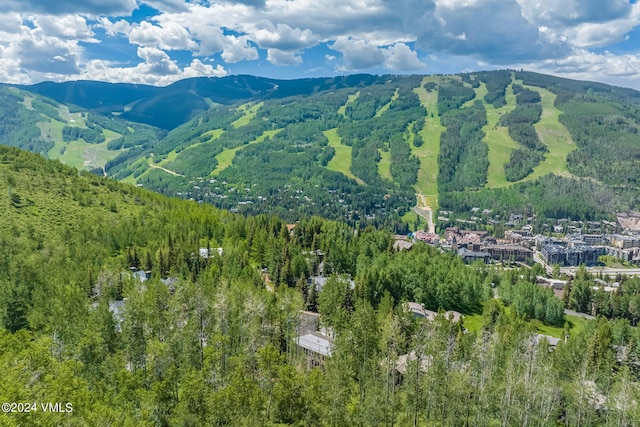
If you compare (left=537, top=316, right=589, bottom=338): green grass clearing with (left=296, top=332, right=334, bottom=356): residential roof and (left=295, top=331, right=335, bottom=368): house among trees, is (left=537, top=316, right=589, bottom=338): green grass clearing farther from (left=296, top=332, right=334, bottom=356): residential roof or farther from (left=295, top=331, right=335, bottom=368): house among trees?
(left=295, top=331, right=335, bottom=368): house among trees

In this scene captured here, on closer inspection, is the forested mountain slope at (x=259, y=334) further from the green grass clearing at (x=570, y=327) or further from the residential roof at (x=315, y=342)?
the residential roof at (x=315, y=342)

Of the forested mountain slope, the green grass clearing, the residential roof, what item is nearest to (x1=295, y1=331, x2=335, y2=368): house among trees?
the residential roof

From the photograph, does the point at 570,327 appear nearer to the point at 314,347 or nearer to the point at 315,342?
the point at 315,342

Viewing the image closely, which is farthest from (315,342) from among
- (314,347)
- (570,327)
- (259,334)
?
(570,327)

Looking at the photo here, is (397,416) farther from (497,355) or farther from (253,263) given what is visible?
(253,263)

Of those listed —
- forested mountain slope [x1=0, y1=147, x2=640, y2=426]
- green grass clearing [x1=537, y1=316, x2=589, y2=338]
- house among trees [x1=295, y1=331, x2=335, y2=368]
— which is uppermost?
forested mountain slope [x1=0, y1=147, x2=640, y2=426]
